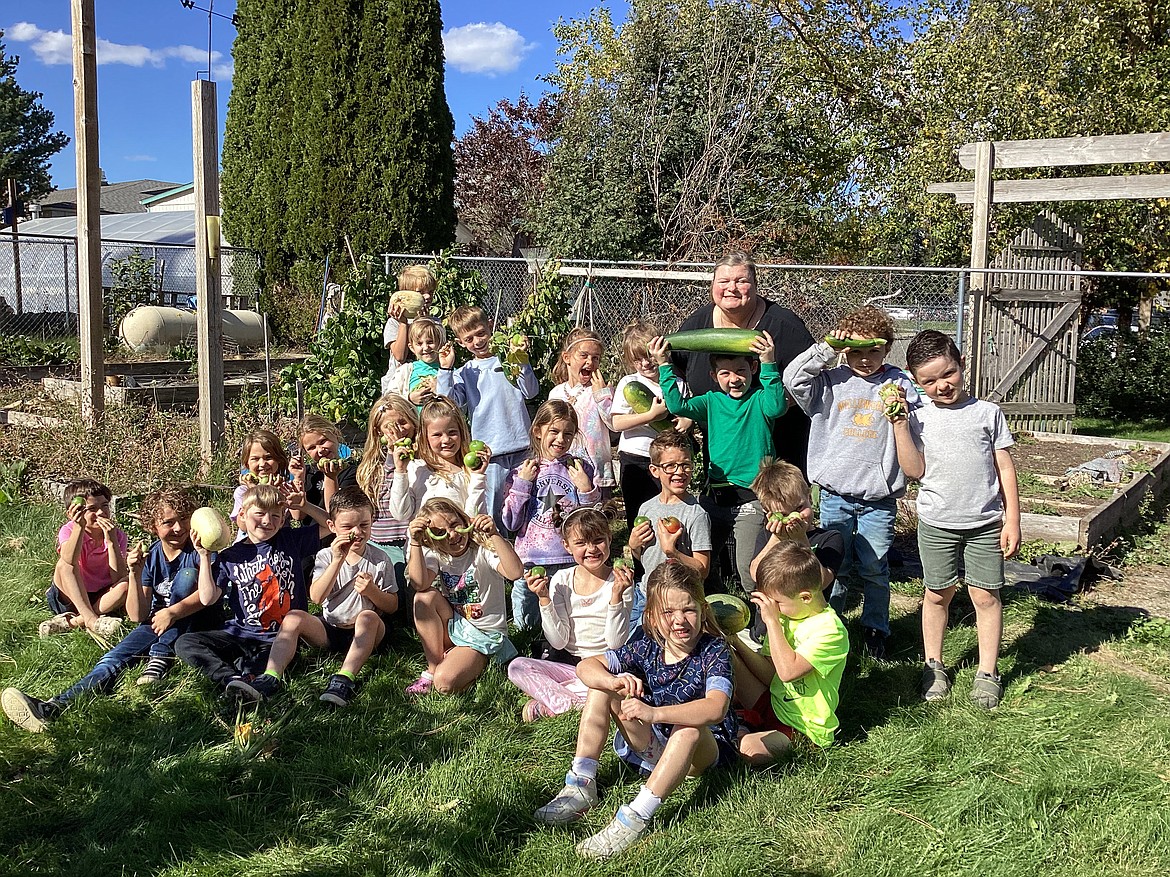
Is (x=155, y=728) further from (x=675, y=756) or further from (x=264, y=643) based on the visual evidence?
(x=675, y=756)

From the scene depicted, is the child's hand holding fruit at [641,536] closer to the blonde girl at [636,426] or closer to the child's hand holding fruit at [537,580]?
the child's hand holding fruit at [537,580]

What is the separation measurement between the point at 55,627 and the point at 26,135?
60.4m

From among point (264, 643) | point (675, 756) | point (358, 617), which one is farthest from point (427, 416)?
point (675, 756)

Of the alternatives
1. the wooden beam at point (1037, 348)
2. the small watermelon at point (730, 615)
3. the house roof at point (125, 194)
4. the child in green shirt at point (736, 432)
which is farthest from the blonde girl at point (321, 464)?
the house roof at point (125, 194)

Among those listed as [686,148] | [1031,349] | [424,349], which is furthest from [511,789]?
[686,148]

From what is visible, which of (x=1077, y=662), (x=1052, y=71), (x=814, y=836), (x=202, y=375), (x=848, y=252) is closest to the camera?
(x=814, y=836)

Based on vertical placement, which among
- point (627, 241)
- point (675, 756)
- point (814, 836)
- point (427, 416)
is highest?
point (627, 241)

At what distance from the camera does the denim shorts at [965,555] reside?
14.8 feet

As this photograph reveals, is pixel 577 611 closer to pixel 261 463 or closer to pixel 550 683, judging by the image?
pixel 550 683

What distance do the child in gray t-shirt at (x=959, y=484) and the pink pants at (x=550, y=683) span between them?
64.7 inches

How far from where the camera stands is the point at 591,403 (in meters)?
5.75

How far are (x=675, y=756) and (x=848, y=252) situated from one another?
20.7m

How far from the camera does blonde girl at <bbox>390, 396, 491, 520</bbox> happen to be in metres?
4.95

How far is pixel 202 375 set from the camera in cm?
748
